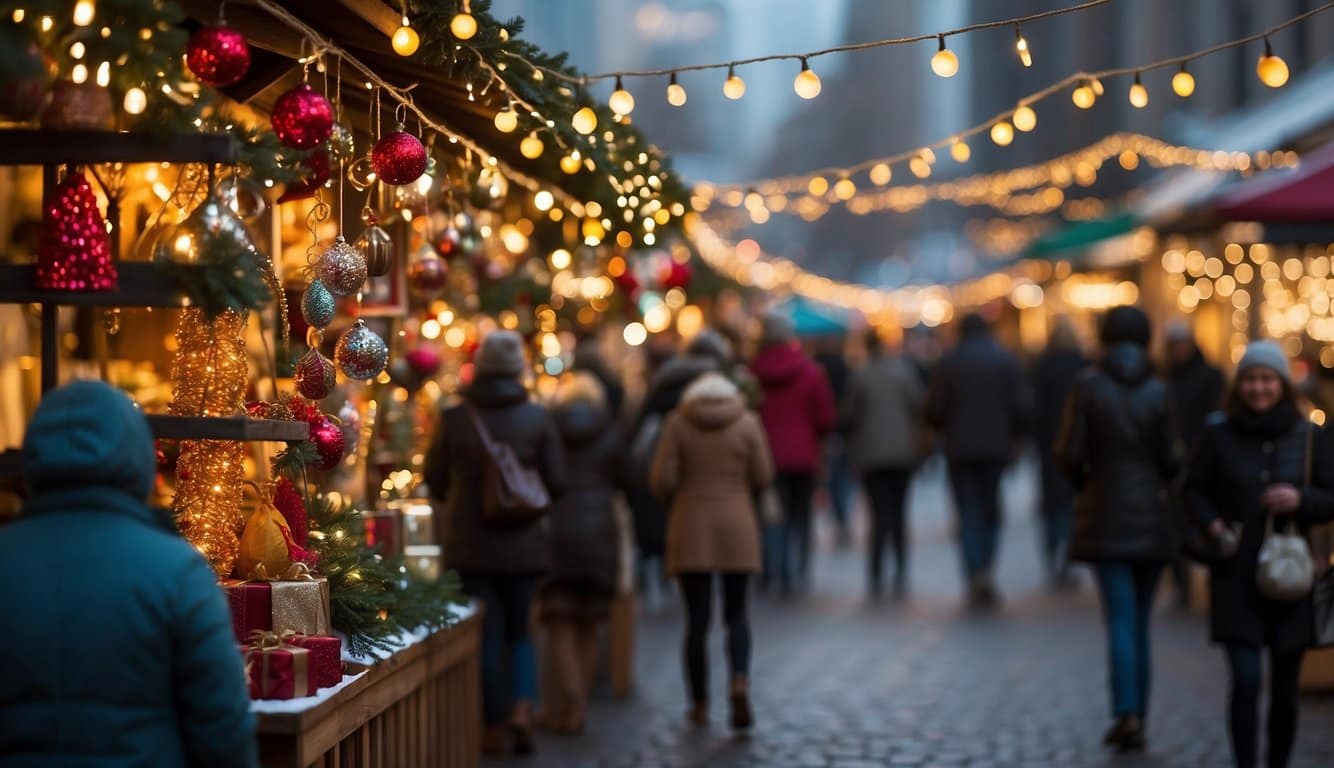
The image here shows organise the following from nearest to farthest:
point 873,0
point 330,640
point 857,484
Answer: point 330,640 < point 857,484 < point 873,0

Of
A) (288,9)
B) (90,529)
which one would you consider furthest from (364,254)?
(90,529)

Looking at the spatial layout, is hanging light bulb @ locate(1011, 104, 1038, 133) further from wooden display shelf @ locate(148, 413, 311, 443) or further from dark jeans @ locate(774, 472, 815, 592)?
dark jeans @ locate(774, 472, 815, 592)

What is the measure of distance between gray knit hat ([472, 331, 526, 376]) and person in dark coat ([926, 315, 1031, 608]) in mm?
6415

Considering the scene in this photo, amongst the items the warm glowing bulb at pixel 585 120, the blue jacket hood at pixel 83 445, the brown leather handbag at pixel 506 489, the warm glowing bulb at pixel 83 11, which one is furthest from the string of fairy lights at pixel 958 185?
the blue jacket hood at pixel 83 445

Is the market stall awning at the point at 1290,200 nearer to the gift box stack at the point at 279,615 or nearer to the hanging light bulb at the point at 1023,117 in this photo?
the hanging light bulb at the point at 1023,117

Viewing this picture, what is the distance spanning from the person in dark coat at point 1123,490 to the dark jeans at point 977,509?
16.8 ft

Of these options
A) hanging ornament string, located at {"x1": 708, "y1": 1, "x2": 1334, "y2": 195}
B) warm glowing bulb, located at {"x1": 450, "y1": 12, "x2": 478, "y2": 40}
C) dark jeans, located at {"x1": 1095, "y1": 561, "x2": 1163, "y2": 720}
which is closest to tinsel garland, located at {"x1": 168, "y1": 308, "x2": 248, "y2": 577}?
warm glowing bulb, located at {"x1": 450, "y1": 12, "x2": 478, "y2": 40}

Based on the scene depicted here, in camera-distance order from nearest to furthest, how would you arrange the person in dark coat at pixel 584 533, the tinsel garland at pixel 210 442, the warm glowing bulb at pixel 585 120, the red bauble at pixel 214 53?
1. the red bauble at pixel 214 53
2. the tinsel garland at pixel 210 442
3. the warm glowing bulb at pixel 585 120
4. the person in dark coat at pixel 584 533

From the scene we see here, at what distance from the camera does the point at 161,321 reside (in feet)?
29.9

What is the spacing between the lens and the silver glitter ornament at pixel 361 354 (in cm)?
688

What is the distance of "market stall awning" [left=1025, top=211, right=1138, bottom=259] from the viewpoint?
64.2ft

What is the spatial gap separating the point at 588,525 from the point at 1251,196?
507 centimetres

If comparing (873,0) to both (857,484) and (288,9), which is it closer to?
(857,484)

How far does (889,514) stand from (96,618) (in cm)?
1196
